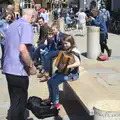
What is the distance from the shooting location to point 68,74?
697 centimetres

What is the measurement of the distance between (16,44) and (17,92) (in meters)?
0.70

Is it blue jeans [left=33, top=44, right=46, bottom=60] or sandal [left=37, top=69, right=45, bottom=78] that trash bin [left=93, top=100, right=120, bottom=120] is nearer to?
sandal [left=37, top=69, right=45, bottom=78]

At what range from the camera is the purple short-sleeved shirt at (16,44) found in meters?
5.53

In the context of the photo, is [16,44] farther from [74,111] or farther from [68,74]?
[74,111]

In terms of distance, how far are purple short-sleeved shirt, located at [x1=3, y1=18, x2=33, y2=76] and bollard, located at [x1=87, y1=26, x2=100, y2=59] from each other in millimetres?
7662

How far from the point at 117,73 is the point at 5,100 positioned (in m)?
3.61

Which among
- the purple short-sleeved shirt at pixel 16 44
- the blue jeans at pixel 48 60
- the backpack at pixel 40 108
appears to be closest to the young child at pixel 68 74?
the backpack at pixel 40 108

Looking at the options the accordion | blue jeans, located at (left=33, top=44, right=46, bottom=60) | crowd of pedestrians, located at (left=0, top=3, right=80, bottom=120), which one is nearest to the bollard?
blue jeans, located at (left=33, top=44, right=46, bottom=60)

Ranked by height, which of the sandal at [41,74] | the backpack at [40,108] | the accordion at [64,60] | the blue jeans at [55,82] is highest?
the accordion at [64,60]

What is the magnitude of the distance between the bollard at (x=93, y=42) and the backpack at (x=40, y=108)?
6.57 meters

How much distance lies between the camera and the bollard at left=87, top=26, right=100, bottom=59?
13211 mm

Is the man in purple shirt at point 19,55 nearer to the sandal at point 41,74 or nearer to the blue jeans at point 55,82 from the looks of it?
the blue jeans at point 55,82

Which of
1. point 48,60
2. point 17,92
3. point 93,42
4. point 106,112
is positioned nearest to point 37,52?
point 48,60

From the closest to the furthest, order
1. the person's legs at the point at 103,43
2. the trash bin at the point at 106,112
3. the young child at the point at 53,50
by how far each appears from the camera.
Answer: the trash bin at the point at 106,112 < the young child at the point at 53,50 < the person's legs at the point at 103,43
